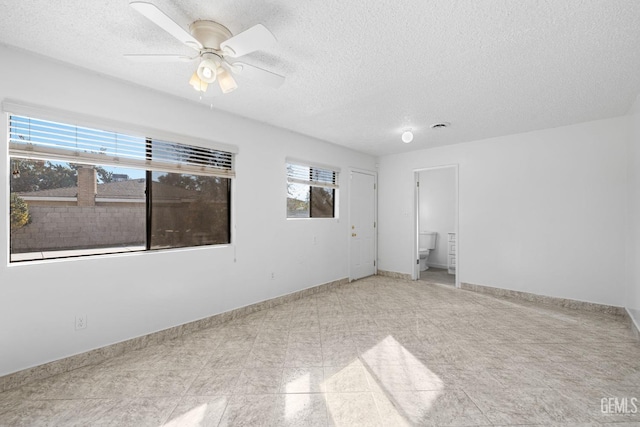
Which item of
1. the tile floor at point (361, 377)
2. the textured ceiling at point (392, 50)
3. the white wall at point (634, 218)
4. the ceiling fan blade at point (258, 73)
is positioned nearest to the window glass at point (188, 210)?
the textured ceiling at point (392, 50)

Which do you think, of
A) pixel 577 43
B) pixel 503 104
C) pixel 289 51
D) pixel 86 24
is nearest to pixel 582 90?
pixel 503 104

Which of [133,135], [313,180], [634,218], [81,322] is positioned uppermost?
[133,135]

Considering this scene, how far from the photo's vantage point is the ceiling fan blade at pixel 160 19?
1.35 m

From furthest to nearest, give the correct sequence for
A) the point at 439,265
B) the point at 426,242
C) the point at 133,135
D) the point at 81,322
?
1. the point at 439,265
2. the point at 426,242
3. the point at 133,135
4. the point at 81,322

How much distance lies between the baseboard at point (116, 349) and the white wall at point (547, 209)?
11.4 feet

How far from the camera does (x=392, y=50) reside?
212 centimetres

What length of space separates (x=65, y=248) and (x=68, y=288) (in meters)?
0.35

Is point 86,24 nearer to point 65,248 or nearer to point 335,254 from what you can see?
point 65,248

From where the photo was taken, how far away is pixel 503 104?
3.17 metres

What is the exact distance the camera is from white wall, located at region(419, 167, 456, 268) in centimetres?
666

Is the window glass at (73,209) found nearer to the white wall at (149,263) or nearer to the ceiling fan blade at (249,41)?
the white wall at (149,263)

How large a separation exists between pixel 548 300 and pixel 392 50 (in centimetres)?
415

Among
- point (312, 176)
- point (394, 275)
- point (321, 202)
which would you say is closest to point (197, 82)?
point (312, 176)

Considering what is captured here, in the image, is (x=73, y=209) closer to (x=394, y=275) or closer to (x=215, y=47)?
(x=215, y=47)
